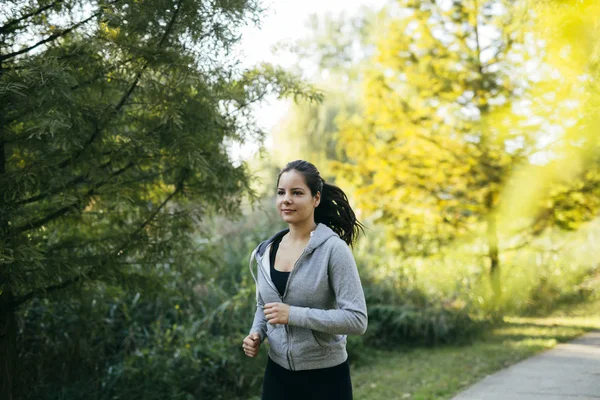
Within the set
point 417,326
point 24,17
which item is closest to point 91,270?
point 24,17

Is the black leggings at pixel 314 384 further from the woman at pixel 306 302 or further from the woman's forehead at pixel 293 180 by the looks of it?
the woman's forehead at pixel 293 180

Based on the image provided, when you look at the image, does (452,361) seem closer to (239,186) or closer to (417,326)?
(417,326)

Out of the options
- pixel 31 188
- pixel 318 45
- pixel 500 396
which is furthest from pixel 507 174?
pixel 318 45

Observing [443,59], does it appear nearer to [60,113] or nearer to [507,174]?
[507,174]

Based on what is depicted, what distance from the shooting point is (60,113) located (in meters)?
3.38

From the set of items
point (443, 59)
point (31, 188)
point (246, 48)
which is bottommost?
point (31, 188)

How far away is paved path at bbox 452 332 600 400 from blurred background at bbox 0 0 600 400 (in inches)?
13.3

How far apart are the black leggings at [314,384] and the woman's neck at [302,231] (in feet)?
2.05

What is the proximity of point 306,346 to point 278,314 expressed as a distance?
26 centimetres

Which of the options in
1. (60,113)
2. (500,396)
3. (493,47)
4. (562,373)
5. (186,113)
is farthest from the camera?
(493,47)

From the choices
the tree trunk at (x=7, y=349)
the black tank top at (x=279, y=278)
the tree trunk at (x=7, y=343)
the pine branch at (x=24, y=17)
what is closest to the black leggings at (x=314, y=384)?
the black tank top at (x=279, y=278)

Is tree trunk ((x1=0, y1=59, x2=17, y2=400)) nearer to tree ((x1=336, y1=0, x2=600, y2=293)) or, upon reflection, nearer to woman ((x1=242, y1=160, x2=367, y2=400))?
woman ((x1=242, y1=160, x2=367, y2=400))

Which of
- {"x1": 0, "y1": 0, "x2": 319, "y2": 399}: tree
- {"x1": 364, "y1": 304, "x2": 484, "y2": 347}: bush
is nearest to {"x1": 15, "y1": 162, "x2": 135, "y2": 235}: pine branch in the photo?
{"x1": 0, "y1": 0, "x2": 319, "y2": 399}: tree

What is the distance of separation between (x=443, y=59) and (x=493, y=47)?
0.81m
